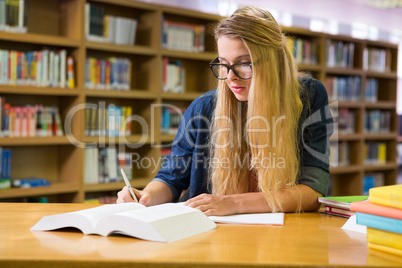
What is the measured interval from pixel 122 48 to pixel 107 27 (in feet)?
0.65

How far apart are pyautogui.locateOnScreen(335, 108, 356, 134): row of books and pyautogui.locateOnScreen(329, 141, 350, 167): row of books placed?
0.15 meters

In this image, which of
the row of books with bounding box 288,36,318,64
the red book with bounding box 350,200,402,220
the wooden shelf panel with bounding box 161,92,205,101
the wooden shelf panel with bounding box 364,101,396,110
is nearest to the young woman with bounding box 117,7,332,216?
the red book with bounding box 350,200,402,220

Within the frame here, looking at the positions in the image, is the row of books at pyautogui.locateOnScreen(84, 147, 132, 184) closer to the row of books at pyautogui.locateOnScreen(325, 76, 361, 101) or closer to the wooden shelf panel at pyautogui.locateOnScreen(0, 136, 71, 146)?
the wooden shelf panel at pyautogui.locateOnScreen(0, 136, 71, 146)

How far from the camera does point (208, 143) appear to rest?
72.1 inches

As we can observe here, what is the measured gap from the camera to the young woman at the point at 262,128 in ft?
4.87

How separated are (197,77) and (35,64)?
1634 mm

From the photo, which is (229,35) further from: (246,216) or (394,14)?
(394,14)

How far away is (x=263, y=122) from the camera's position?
1.56m

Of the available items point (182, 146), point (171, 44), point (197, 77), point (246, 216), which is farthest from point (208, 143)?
point (197, 77)

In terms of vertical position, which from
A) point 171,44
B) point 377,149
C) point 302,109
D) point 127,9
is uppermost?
point 127,9

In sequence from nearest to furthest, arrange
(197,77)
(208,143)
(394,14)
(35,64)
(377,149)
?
1. (208,143)
2. (35,64)
3. (197,77)
4. (377,149)
5. (394,14)

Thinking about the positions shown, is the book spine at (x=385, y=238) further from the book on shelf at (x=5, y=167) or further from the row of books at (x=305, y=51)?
the row of books at (x=305, y=51)

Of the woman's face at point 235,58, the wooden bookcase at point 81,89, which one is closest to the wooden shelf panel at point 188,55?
the wooden bookcase at point 81,89

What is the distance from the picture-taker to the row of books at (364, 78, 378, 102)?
5492 mm
